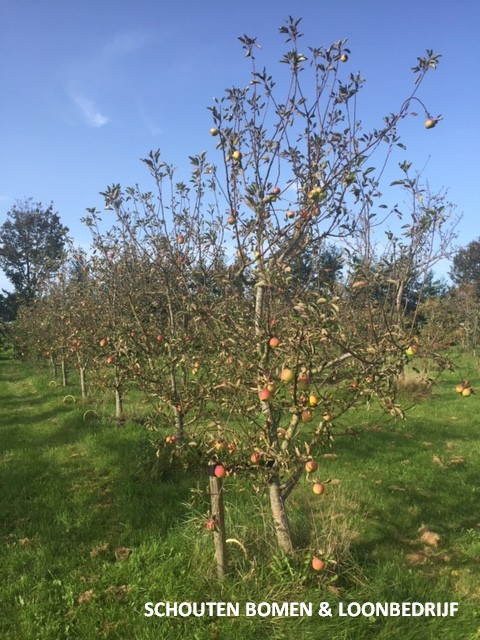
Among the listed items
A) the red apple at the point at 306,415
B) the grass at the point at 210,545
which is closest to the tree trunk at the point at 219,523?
the grass at the point at 210,545

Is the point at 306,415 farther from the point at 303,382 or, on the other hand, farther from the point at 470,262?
the point at 470,262

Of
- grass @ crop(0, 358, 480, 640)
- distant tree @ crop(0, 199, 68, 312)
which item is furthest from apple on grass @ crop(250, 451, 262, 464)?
distant tree @ crop(0, 199, 68, 312)

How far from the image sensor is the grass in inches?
112

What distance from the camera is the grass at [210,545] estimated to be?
9.32 feet

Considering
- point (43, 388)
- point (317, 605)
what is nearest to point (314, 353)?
point (317, 605)

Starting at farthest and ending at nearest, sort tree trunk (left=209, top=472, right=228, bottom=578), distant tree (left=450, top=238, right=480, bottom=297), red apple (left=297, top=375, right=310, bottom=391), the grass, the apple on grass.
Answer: distant tree (left=450, top=238, right=480, bottom=297), tree trunk (left=209, top=472, right=228, bottom=578), the apple on grass, the grass, red apple (left=297, top=375, right=310, bottom=391)

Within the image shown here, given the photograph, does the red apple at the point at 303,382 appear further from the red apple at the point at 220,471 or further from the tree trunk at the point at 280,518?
the tree trunk at the point at 280,518

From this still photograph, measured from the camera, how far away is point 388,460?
6.09 meters

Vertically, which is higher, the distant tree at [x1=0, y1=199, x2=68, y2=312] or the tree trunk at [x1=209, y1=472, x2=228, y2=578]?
the distant tree at [x1=0, y1=199, x2=68, y2=312]

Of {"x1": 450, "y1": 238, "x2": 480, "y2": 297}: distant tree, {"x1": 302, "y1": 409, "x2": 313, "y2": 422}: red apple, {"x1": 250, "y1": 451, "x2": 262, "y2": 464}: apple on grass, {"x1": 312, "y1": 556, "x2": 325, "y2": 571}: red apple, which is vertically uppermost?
{"x1": 450, "y1": 238, "x2": 480, "y2": 297}: distant tree

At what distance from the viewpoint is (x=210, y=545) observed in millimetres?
3455

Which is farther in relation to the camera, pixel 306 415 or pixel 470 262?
pixel 470 262

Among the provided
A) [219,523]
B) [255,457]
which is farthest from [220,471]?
[219,523]

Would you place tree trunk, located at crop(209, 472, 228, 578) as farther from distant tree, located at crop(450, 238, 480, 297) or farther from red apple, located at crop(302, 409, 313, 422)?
distant tree, located at crop(450, 238, 480, 297)
